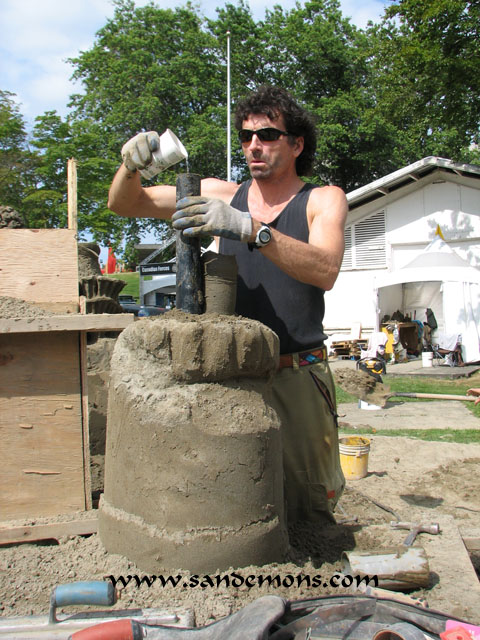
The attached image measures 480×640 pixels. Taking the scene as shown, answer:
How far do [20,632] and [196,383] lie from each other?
35.8 inches

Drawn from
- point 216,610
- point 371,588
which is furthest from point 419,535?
point 216,610

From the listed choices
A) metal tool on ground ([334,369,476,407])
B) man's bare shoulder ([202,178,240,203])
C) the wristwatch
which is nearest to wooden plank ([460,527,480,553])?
the wristwatch

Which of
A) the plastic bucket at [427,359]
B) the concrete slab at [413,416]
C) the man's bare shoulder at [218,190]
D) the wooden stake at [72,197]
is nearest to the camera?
the man's bare shoulder at [218,190]

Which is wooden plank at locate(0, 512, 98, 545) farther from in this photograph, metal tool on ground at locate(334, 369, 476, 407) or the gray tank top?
metal tool on ground at locate(334, 369, 476, 407)

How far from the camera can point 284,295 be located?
2566 mm

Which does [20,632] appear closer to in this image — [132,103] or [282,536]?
[282,536]

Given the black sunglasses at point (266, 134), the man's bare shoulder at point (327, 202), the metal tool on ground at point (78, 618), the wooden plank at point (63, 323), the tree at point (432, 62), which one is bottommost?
the metal tool on ground at point (78, 618)

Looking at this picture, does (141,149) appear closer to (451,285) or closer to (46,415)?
(46,415)

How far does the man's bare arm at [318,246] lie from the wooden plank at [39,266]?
4.31 ft

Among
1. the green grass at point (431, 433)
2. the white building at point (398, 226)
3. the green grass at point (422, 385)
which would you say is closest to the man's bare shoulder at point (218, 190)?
the green grass at point (431, 433)

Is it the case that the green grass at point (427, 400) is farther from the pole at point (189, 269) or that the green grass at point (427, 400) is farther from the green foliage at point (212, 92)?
the green foliage at point (212, 92)

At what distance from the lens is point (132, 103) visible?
94.4ft

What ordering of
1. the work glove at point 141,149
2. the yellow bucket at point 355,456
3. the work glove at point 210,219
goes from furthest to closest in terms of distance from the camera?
the yellow bucket at point 355,456
the work glove at point 141,149
the work glove at point 210,219

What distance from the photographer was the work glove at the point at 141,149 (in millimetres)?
2375
